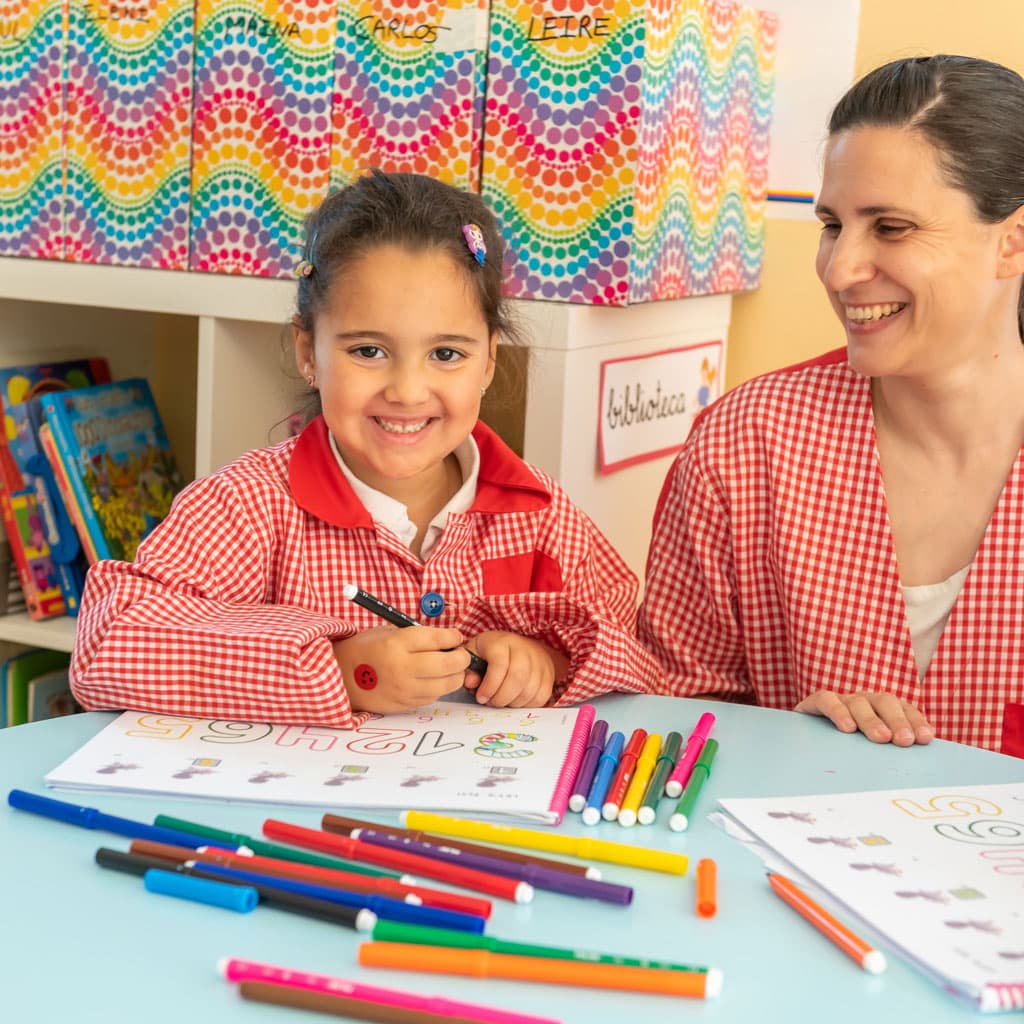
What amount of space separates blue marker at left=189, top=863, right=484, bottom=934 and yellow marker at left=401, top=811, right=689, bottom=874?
Answer: 10 centimetres

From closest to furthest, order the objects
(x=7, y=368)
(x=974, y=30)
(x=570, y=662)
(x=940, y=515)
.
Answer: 1. (x=570, y=662)
2. (x=940, y=515)
3. (x=974, y=30)
4. (x=7, y=368)

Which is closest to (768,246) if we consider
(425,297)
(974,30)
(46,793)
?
(974,30)

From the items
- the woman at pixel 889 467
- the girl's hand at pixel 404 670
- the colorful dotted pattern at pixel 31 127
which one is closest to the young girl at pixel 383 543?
the girl's hand at pixel 404 670

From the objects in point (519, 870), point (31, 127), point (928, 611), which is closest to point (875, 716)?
point (928, 611)

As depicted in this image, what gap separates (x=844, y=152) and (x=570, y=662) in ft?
1.70

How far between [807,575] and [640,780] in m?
0.49

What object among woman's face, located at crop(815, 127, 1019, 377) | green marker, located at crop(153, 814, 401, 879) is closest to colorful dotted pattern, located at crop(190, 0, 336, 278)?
woman's face, located at crop(815, 127, 1019, 377)

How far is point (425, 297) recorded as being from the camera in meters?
1.18

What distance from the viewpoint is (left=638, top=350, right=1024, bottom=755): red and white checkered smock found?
4.01ft

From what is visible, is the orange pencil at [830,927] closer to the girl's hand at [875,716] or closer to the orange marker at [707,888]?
the orange marker at [707,888]

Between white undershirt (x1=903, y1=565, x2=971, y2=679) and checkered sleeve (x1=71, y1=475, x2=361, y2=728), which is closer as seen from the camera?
checkered sleeve (x1=71, y1=475, x2=361, y2=728)

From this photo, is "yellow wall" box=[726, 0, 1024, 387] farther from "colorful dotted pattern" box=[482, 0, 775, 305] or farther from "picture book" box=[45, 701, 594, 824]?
"picture book" box=[45, 701, 594, 824]

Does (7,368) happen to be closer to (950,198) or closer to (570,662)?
(570,662)

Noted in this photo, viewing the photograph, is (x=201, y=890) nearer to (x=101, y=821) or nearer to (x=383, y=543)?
(x=101, y=821)
